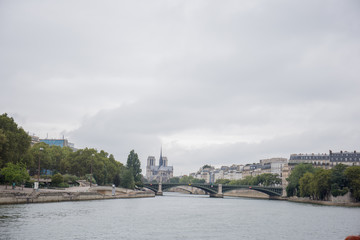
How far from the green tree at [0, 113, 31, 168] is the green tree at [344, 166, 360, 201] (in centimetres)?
5920

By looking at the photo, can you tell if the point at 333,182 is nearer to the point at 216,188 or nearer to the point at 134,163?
the point at 216,188

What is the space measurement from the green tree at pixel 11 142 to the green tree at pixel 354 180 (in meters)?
59.2

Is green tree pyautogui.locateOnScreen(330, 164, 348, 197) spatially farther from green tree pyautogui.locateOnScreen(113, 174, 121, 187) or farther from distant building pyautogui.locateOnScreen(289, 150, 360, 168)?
green tree pyautogui.locateOnScreen(113, 174, 121, 187)

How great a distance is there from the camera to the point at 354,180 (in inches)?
3305

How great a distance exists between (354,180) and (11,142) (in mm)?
61203

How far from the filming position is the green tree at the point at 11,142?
6188 cm

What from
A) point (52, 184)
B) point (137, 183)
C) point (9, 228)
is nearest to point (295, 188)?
point (137, 183)

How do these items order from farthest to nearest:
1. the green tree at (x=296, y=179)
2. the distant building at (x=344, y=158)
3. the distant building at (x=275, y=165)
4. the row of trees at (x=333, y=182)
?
1. the distant building at (x=275, y=165)
2. the distant building at (x=344, y=158)
3. the green tree at (x=296, y=179)
4. the row of trees at (x=333, y=182)

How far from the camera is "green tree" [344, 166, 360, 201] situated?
273 ft

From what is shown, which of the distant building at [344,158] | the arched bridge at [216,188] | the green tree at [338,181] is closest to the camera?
the green tree at [338,181]

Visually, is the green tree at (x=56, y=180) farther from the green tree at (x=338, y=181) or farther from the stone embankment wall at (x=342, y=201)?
the green tree at (x=338, y=181)

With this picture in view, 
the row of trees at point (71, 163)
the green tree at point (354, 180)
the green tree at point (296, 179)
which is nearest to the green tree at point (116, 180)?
the row of trees at point (71, 163)

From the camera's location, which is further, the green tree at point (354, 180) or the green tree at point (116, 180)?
the green tree at point (116, 180)

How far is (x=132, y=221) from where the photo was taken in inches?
1708
